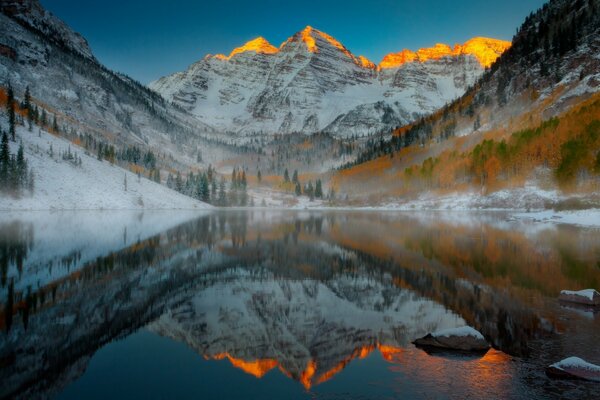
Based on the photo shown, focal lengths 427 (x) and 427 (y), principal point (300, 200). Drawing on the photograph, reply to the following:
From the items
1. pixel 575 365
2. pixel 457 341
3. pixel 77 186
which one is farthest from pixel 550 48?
pixel 575 365

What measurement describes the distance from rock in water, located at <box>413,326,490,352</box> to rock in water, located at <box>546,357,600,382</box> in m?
2.33

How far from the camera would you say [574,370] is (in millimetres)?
11438

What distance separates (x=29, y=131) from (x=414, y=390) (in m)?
166

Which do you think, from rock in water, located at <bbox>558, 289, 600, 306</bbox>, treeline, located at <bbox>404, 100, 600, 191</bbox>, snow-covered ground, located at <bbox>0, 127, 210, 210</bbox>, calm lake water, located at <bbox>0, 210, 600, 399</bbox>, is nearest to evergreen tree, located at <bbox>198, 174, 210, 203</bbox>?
snow-covered ground, located at <bbox>0, 127, 210, 210</bbox>

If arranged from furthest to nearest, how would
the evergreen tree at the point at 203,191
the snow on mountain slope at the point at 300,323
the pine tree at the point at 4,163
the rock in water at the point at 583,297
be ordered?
the evergreen tree at the point at 203,191, the pine tree at the point at 4,163, the rock in water at the point at 583,297, the snow on mountain slope at the point at 300,323

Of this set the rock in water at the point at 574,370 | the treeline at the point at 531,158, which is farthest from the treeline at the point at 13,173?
the treeline at the point at 531,158

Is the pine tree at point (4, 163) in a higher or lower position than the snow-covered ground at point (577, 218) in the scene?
higher

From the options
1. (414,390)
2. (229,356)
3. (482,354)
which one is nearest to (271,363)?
(229,356)

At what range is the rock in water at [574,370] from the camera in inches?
441

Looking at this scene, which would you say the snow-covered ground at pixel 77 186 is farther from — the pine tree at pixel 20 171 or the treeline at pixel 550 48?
the treeline at pixel 550 48

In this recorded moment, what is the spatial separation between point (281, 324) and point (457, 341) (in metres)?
6.80

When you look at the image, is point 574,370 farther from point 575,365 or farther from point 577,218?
point 577,218

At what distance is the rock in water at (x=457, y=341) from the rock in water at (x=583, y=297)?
8503mm

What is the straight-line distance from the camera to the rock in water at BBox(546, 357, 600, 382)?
36.8ft
